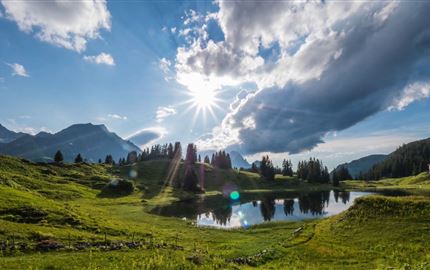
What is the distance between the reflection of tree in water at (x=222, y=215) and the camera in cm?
8644

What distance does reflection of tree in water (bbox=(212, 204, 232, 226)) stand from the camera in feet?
284

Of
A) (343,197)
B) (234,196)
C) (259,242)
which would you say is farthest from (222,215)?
(343,197)

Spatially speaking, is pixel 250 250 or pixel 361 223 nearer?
pixel 250 250

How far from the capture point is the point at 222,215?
97.4 meters

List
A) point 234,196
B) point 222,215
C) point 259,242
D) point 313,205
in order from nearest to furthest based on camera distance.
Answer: point 259,242 → point 222,215 → point 313,205 → point 234,196

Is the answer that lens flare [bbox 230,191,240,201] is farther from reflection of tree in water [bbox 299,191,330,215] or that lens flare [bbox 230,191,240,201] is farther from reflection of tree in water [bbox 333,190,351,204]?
reflection of tree in water [bbox 333,190,351,204]

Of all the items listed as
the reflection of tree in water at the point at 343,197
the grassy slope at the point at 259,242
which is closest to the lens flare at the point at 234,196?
the reflection of tree in water at the point at 343,197

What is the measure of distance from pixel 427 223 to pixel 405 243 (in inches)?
287

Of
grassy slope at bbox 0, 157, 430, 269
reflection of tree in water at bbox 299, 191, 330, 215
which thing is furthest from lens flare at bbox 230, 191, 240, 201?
grassy slope at bbox 0, 157, 430, 269

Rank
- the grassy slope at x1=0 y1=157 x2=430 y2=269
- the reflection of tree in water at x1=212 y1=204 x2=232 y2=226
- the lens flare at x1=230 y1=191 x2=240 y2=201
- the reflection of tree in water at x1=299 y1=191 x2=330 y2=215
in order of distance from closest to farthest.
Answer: the grassy slope at x1=0 y1=157 x2=430 y2=269 → the reflection of tree in water at x1=212 y1=204 x2=232 y2=226 → the reflection of tree in water at x1=299 y1=191 x2=330 y2=215 → the lens flare at x1=230 y1=191 x2=240 y2=201

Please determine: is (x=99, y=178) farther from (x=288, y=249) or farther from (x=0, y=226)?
(x=288, y=249)

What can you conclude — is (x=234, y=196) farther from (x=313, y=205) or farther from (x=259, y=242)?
(x=259, y=242)

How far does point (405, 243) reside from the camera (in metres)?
36.3

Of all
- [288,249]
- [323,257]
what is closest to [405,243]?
[323,257]
